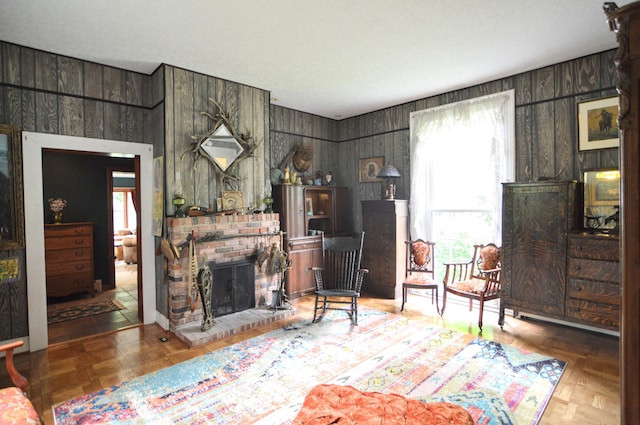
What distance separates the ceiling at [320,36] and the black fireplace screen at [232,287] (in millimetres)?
2334

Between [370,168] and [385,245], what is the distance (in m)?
1.43

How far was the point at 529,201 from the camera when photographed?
3.57 metres

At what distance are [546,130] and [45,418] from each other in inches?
208

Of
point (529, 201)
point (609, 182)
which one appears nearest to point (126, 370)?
point (529, 201)

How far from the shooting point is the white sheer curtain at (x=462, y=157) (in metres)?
4.16

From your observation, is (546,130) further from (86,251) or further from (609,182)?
(86,251)

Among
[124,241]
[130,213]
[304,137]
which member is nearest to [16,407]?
[304,137]

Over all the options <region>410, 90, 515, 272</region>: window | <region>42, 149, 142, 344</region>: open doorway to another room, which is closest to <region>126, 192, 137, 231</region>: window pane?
<region>42, 149, 142, 344</region>: open doorway to another room

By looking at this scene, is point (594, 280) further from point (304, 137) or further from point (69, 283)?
point (69, 283)

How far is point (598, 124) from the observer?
349cm

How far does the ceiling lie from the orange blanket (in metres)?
2.71

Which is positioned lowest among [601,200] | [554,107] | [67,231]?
[67,231]

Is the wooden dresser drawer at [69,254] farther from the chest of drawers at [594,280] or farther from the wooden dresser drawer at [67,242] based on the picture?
the chest of drawers at [594,280]

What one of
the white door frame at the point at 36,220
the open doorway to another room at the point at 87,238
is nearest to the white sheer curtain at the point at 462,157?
the open doorway to another room at the point at 87,238
